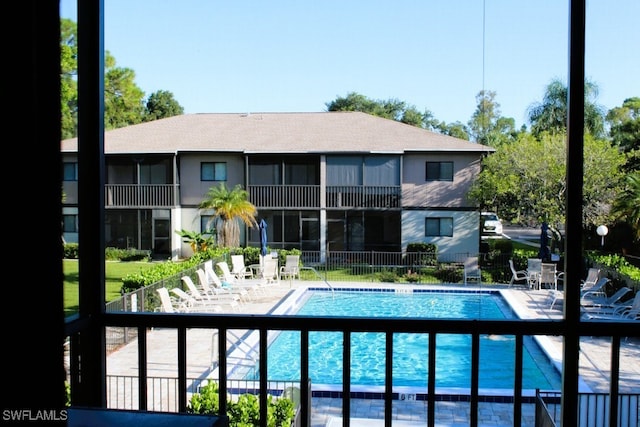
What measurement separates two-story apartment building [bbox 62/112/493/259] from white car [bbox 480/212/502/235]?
0.19 metres

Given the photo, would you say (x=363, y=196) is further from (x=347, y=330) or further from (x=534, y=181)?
(x=347, y=330)

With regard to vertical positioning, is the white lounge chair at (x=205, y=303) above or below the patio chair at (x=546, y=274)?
below

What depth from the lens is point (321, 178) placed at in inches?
553

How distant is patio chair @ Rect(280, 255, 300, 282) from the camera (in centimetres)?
1237

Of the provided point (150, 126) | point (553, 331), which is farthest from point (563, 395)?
point (150, 126)

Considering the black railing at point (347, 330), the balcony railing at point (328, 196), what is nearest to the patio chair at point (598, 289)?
the balcony railing at point (328, 196)

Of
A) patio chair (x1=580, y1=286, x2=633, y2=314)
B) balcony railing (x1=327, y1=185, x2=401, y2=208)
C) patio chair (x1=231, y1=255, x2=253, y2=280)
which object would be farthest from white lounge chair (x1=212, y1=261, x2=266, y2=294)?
patio chair (x1=580, y1=286, x2=633, y2=314)

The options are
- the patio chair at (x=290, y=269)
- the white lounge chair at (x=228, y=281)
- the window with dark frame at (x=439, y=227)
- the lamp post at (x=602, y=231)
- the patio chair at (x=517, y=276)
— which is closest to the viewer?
the lamp post at (x=602, y=231)

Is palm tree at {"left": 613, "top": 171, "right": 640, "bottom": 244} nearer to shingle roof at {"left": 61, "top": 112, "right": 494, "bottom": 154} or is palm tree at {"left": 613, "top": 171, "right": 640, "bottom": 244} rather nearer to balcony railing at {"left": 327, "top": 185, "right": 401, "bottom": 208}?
shingle roof at {"left": 61, "top": 112, "right": 494, "bottom": 154}

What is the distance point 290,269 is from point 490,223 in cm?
466

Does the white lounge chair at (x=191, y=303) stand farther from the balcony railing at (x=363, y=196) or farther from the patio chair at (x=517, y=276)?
the patio chair at (x=517, y=276)

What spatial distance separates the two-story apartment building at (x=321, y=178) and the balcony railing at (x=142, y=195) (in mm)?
50

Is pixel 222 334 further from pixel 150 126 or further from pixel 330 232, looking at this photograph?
pixel 330 232

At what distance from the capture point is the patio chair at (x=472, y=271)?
1182cm
